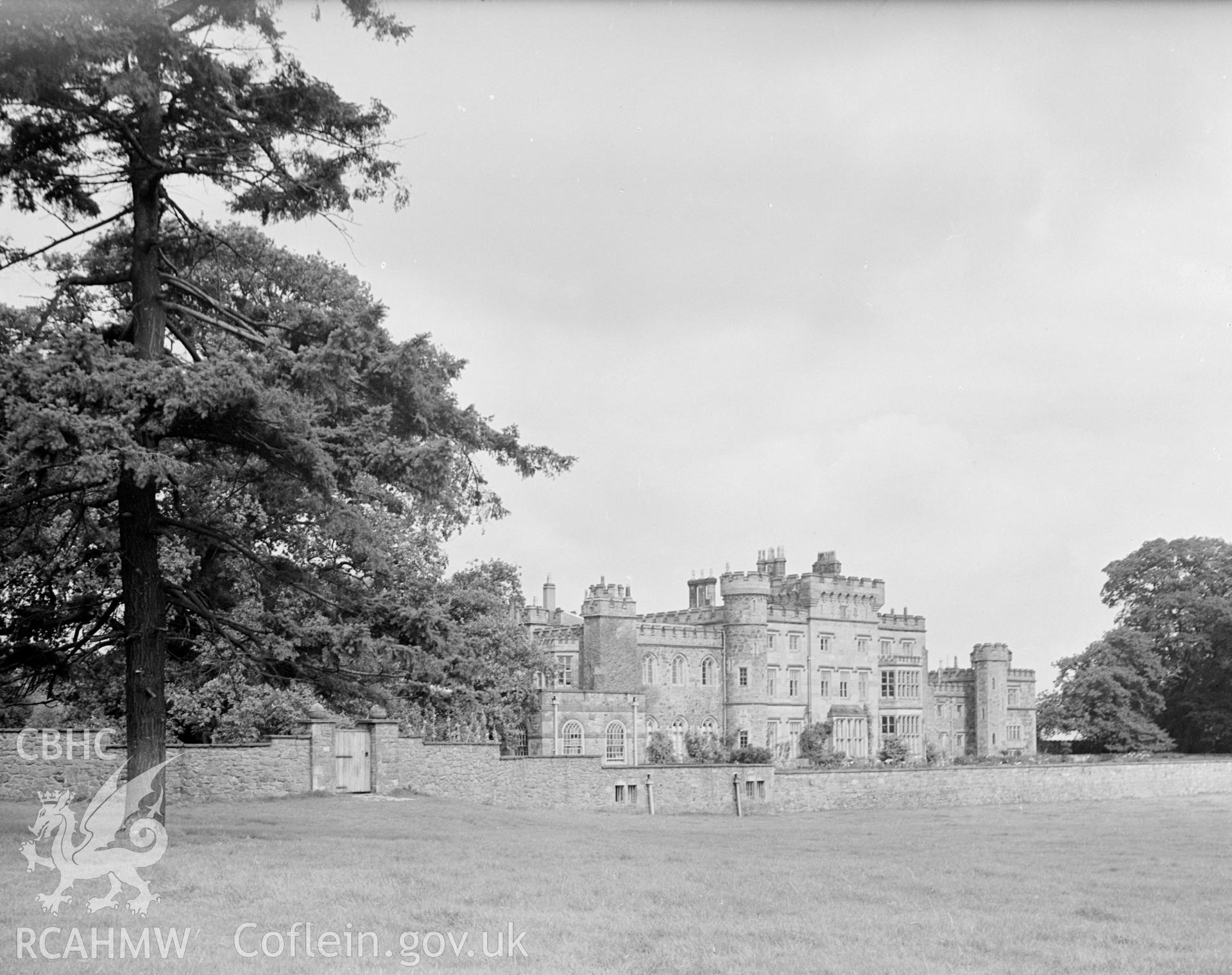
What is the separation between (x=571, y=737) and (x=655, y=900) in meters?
36.7

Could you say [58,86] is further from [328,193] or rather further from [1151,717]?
[1151,717]

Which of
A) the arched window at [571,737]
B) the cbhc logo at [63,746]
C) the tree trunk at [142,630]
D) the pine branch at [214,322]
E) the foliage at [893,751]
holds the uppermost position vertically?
the pine branch at [214,322]

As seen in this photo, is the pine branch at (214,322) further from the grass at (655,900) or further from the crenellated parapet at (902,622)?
the crenellated parapet at (902,622)

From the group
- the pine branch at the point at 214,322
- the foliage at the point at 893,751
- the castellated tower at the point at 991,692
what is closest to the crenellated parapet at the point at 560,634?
the foliage at the point at 893,751

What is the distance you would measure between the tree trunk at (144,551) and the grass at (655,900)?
1.27m

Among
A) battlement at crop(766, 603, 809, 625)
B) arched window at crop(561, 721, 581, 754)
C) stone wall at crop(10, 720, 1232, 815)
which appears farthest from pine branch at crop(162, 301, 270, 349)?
battlement at crop(766, 603, 809, 625)

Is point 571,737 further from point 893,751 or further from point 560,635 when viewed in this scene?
point 893,751

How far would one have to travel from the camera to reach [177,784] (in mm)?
21547

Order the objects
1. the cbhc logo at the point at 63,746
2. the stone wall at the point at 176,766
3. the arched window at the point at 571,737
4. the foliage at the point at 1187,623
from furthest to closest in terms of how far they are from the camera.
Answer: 1. the foliage at the point at 1187,623
2. the arched window at the point at 571,737
3. the stone wall at the point at 176,766
4. the cbhc logo at the point at 63,746

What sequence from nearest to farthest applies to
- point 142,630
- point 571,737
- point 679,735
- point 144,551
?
point 142,630 → point 144,551 → point 571,737 → point 679,735

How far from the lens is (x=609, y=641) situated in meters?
52.2

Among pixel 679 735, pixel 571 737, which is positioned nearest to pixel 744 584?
pixel 679 735

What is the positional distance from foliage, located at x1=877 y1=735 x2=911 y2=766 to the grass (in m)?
37.8

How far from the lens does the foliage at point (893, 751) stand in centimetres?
5566
